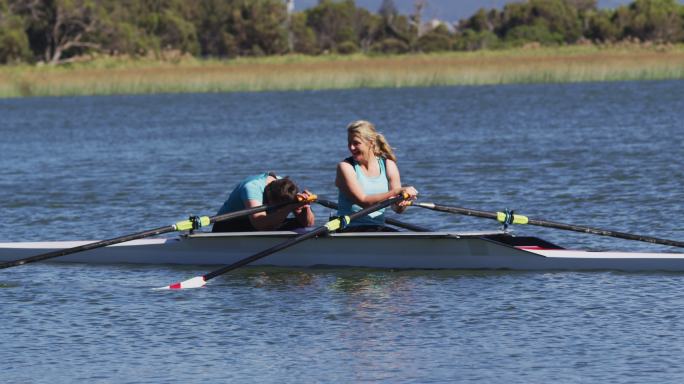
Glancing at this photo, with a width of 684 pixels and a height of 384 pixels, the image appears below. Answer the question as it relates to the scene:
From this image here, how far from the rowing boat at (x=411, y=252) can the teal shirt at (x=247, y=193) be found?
315 millimetres

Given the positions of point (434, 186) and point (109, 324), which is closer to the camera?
point (109, 324)

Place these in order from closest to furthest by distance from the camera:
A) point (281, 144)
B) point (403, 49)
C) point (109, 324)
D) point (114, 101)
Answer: point (109, 324), point (281, 144), point (114, 101), point (403, 49)

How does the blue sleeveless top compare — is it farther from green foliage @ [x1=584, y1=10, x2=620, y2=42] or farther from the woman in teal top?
green foliage @ [x1=584, y1=10, x2=620, y2=42]

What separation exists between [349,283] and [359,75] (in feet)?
120

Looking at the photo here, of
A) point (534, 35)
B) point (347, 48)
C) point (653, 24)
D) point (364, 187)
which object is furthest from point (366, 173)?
point (347, 48)

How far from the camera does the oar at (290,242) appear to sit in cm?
1091

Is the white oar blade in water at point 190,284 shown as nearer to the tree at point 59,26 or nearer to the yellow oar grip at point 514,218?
the yellow oar grip at point 514,218

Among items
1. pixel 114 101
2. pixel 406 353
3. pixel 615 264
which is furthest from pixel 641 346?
pixel 114 101

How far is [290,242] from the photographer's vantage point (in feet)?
37.2

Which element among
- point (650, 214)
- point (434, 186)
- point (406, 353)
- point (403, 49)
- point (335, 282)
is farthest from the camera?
point (403, 49)

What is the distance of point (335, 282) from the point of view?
11484mm

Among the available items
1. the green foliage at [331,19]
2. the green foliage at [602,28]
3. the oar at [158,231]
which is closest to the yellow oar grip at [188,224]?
the oar at [158,231]

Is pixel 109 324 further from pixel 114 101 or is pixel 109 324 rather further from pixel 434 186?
pixel 114 101

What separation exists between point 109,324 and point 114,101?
134 ft
